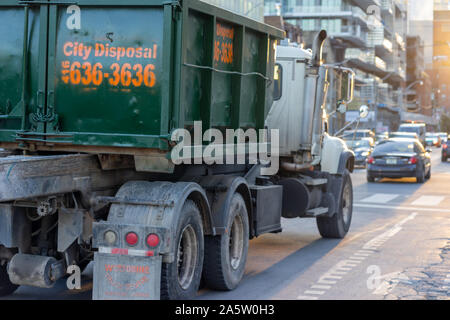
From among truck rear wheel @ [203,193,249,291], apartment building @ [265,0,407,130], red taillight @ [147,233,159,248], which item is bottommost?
truck rear wheel @ [203,193,249,291]

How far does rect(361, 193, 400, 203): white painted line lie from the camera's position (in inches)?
830

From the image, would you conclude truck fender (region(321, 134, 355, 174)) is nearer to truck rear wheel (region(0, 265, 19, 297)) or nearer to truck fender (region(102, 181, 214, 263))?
truck fender (region(102, 181, 214, 263))

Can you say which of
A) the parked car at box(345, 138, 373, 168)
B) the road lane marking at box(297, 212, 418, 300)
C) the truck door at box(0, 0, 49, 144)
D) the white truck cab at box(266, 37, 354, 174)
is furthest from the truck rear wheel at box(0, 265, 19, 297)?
the parked car at box(345, 138, 373, 168)

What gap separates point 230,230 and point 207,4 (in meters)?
2.49

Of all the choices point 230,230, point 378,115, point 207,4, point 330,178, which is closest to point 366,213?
point 330,178

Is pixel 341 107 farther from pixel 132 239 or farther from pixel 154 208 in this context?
pixel 132 239

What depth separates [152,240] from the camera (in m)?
6.99

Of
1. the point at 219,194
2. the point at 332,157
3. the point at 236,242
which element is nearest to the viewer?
the point at 219,194

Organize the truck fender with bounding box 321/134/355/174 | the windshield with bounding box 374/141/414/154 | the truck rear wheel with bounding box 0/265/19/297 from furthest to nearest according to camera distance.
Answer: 1. the windshield with bounding box 374/141/414/154
2. the truck fender with bounding box 321/134/355/174
3. the truck rear wheel with bounding box 0/265/19/297

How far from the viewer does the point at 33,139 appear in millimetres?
7477

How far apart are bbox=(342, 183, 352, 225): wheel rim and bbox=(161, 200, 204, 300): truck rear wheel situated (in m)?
6.18

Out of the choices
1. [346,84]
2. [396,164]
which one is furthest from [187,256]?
[396,164]

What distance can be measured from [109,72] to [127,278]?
1899 mm
